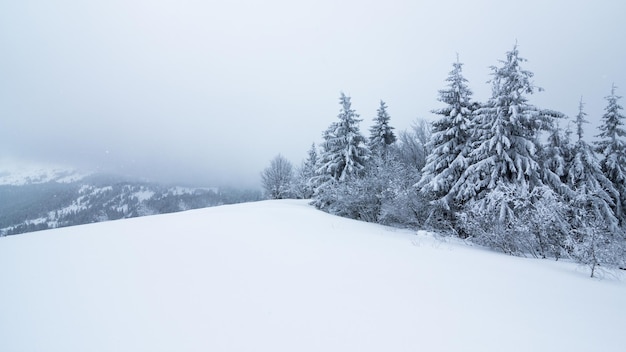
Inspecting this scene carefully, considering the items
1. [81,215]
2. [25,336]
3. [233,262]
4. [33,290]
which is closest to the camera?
[25,336]

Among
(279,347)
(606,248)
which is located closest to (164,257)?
(279,347)

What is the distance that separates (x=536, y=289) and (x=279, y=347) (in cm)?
497

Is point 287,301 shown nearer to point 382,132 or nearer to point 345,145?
point 345,145

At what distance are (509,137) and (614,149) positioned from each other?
12425mm

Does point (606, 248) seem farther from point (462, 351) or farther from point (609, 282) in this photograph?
point (462, 351)

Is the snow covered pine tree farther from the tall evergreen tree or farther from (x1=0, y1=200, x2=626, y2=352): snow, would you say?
(x1=0, y1=200, x2=626, y2=352): snow

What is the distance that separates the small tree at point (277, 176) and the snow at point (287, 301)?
3990 centimetres

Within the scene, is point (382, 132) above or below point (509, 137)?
above

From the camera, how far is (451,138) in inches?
647

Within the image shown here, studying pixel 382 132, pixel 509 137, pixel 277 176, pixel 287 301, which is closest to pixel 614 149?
pixel 509 137

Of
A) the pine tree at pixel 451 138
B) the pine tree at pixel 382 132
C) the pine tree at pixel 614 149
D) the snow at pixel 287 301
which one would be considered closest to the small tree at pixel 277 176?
the pine tree at pixel 382 132

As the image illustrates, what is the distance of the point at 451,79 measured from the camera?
1648cm

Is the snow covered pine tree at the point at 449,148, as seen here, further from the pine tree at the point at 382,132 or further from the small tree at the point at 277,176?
the small tree at the point at 277,176

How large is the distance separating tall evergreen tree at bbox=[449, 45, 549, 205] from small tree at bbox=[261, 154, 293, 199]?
34051 millimetres
